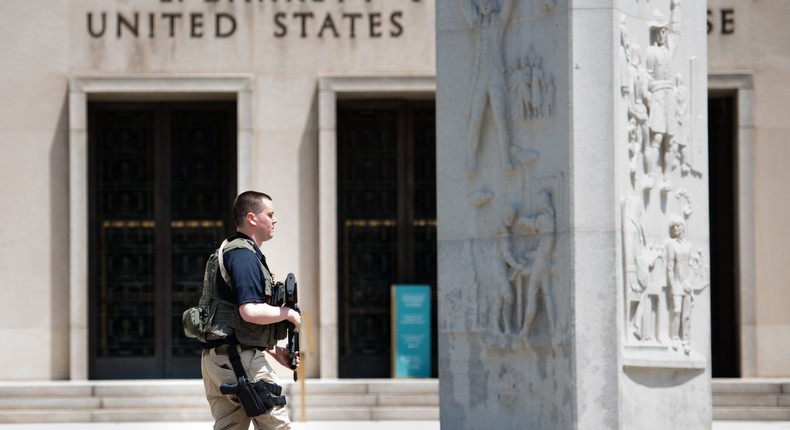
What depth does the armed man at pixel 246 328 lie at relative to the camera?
31.4ft

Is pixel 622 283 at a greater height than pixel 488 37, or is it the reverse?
pixel 488 37

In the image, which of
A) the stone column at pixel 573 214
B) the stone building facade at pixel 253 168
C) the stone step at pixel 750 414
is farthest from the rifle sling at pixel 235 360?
the stone building facade at pixel 253 168

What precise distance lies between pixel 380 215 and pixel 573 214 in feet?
38.6

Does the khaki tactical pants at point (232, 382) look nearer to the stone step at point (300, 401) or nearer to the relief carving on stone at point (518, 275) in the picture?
the relief carving on stone at point (518, 275)

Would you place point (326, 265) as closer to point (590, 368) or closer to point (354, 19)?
point (354, 19)

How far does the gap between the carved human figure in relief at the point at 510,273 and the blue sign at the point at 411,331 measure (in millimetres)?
10244

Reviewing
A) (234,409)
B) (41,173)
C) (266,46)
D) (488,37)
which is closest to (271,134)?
(266,46)

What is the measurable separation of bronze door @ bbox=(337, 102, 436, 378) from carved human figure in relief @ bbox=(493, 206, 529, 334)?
11.0 meters

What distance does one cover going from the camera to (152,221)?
23.4 metres

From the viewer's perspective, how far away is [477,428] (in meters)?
12.5

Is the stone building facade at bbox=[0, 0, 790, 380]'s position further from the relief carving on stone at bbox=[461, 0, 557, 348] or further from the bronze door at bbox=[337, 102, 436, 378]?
the relief carving on stone at bbox=[461, 0, 557, 348]

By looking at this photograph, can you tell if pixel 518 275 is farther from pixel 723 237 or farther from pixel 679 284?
pixel 723 237

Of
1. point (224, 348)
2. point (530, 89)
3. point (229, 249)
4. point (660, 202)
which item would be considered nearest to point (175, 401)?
point (660, 202)

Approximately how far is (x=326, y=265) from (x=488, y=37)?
33.8 ft
